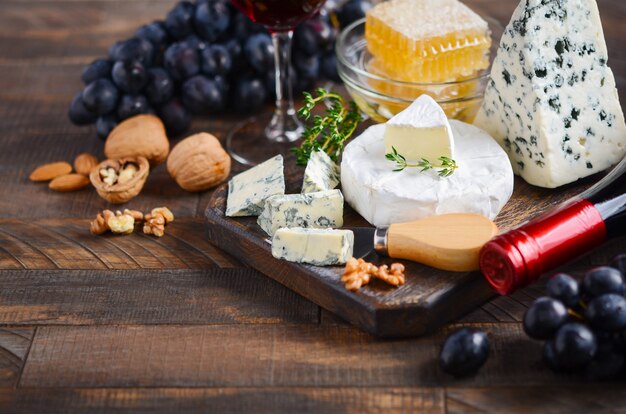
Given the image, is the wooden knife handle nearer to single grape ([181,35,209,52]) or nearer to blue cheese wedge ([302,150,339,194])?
blue cheese wedge ([302,150,339,194])

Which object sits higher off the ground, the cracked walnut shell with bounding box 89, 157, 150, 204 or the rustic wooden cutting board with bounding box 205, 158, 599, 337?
the rustic wooden cutting board with bounding box 205, 158, 599, 337

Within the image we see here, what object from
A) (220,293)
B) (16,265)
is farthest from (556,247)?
(16,265)

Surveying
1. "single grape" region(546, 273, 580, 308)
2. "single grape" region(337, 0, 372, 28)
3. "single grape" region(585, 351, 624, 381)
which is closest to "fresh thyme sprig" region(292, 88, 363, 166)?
"single grape" region(337, 0, 372, 28)

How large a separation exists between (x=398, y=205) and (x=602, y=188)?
1.37 feet

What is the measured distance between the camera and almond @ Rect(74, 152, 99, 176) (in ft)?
7.06

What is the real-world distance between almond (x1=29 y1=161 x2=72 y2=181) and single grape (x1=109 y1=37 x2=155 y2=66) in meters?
0.30

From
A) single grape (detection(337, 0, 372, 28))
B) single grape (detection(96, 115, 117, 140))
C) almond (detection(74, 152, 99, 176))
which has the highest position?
single grape (detection(337, 0, 372, 28))

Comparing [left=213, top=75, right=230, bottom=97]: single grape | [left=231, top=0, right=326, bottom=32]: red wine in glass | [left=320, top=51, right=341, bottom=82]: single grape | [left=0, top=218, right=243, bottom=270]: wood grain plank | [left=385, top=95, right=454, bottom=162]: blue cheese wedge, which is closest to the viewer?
[left=385, top=95, right=454, bottom=162]: blue cheese wedge

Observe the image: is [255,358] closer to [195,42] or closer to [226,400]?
[226,400]

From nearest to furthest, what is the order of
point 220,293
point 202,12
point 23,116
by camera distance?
point 220,293, point 202,12, point 23,116

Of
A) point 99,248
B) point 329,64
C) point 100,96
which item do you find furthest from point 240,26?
point 99,248

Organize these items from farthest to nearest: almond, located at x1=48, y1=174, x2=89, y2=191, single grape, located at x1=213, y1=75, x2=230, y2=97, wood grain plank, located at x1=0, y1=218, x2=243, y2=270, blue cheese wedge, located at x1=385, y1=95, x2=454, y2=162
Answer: single grape, located at x1=213, y1=75, x2=230, y2=97
almond, located at x1=48, y1=174, x2=89, y2=191
wood grain plank, located at x1=0, y1=218, x2=243, y2=270
blue cheese wedge, located at x1=385, y1=95, x2=454, y2=162

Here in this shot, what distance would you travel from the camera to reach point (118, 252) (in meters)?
1.88

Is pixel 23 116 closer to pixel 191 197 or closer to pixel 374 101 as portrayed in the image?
pixel 191 197
